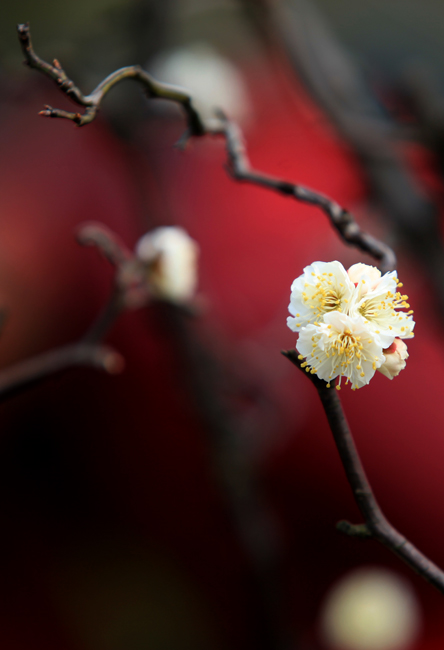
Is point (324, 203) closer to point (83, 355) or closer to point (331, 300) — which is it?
point (331, 300)

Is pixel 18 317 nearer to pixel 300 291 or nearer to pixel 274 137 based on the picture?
pixel 274 137

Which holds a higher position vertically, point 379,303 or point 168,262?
point 168,262

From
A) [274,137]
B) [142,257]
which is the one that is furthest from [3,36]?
[142,257]

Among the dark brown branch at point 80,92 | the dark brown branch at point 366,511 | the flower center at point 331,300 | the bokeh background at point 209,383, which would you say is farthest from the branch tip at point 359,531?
the bokeh background at point 209,383

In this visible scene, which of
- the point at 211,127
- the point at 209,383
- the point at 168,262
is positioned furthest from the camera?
the point at 209,383

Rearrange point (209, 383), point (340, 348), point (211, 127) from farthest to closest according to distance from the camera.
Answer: point (209, 383) → point (211, 127) → point (340, 348)

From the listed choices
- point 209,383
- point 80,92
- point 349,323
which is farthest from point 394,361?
point 209,383

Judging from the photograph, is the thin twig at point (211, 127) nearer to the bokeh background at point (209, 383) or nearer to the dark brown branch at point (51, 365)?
the dark brown branch at point (51, 365)

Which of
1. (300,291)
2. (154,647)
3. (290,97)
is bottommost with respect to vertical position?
(154,647)
